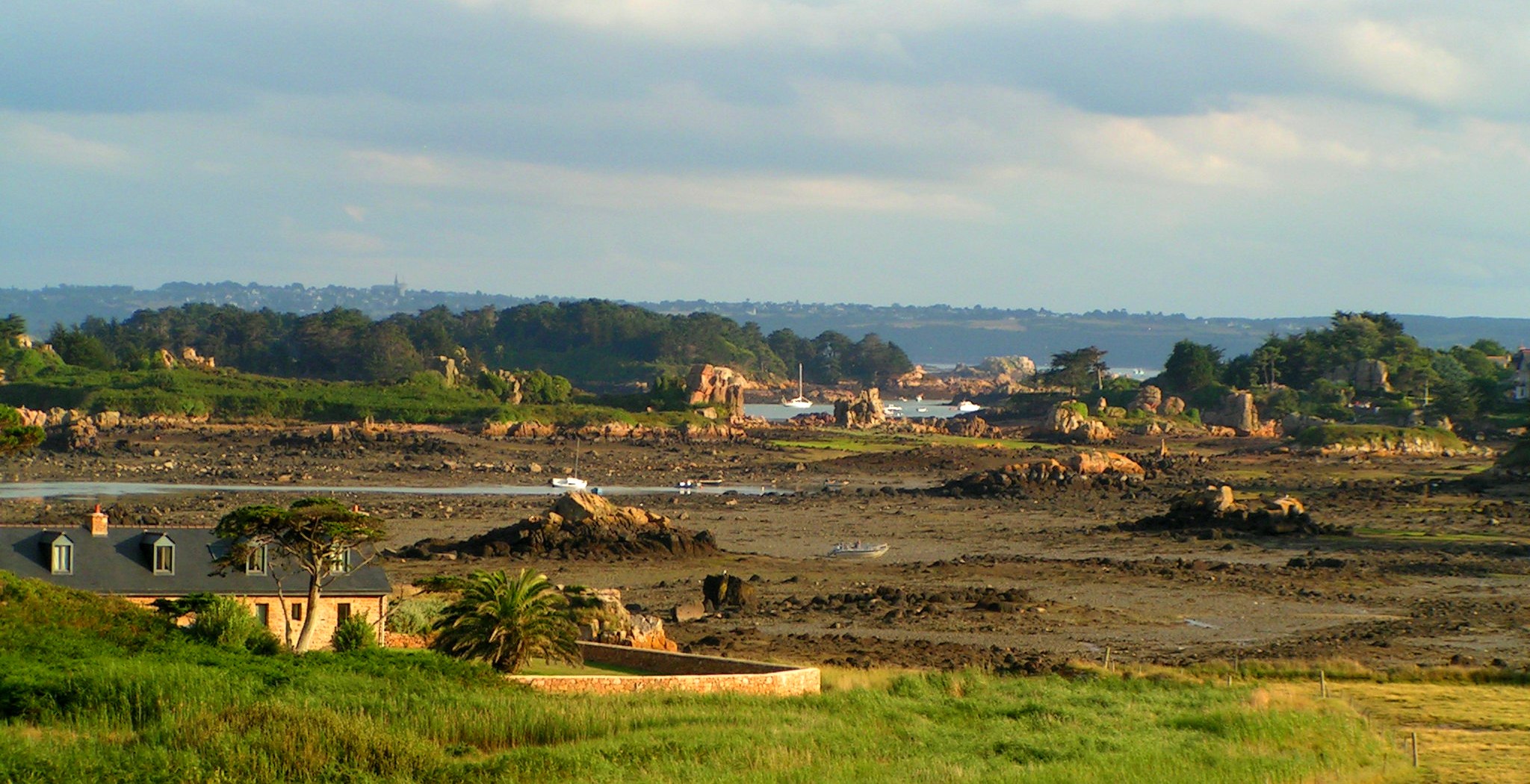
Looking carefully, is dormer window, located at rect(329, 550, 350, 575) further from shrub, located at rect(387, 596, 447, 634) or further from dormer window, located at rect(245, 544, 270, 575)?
shrub, located at rect(387, 596, 447, 634)

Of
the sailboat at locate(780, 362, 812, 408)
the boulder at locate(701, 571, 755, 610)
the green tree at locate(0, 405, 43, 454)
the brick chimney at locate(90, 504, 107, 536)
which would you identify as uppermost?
the green tree at locate(0, 405, 43, 454)

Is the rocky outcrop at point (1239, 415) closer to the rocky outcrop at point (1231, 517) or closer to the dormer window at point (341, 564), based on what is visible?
the rocky outcrop at point (1231, 517)

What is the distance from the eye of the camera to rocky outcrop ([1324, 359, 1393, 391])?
390 ft

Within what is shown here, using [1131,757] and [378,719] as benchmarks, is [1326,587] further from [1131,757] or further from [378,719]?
[378,719]

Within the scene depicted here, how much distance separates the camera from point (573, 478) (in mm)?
70812

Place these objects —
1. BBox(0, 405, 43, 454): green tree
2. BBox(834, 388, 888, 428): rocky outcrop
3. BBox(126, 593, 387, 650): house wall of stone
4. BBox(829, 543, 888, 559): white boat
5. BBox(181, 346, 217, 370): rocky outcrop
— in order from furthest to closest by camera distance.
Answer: BBox(181, 346, 217, 370): rocky outcrop
BBox(834, 388, 888, 428): rocky outcrop
BBox(829, 543, 888, 559): white boat
BBox(0, 405, 43, 454): green tree
BBox(126, 593, 387, 650): house wall of stone

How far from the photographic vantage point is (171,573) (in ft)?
89.9

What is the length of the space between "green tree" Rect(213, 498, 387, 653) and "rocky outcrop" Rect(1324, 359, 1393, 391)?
344 ft

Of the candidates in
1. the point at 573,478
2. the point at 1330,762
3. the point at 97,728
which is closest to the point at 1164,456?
the point at 573,478

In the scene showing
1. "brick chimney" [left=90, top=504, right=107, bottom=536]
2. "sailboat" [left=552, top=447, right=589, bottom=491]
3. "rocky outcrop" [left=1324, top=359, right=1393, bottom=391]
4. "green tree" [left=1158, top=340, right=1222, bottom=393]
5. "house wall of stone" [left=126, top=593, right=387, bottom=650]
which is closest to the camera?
"house wall of stone" [left=126, top=593, right=387, bottom=650]

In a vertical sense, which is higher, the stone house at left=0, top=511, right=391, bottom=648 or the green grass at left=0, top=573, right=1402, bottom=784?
the stone house at left=0, top=511, right=391, bottom=648

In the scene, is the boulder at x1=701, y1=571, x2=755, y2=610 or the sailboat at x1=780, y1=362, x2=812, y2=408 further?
the sailboat at x1=780, y1=362, x2=812, y2=408

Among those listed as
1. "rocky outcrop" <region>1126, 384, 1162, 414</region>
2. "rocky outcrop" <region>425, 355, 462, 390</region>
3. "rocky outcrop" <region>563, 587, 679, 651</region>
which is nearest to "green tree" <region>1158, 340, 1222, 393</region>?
"rocky outcrop" <region>1126, 384, 1162, 414</region>

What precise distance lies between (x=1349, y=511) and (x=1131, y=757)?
41771 mm
